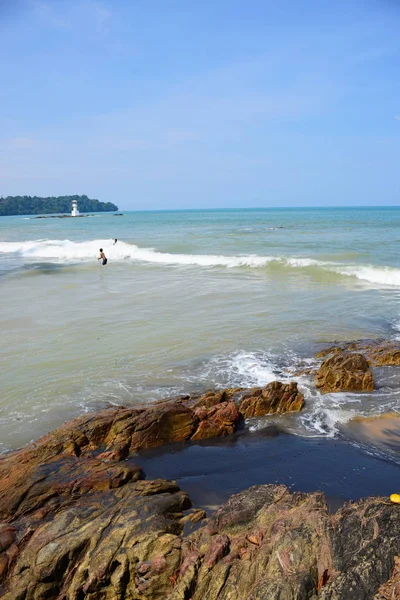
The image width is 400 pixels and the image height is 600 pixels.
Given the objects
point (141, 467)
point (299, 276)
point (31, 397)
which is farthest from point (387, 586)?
point (299, 276)

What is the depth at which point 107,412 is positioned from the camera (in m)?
8.71

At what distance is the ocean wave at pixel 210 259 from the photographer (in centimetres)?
2575

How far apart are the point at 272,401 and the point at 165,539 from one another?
188 inches

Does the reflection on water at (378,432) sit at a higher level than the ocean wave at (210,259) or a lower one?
lower

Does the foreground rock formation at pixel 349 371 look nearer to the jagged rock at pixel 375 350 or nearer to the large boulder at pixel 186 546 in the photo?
the jagged rock at pixel 375 350

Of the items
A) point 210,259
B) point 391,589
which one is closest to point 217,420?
point 391,589

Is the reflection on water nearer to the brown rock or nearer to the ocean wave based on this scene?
the brown rock

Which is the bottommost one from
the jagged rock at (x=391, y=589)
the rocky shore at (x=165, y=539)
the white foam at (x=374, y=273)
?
the rocky shore at (x=165, y=539)

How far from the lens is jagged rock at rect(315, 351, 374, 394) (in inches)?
412

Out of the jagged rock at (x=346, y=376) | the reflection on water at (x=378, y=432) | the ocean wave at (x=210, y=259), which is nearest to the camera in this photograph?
the reflection on water at (x=378, y=432)

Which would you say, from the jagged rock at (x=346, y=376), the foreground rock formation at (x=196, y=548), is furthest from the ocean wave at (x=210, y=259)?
the foreground rock formation at (x=196, y=548)

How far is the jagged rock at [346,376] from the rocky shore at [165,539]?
4947mm

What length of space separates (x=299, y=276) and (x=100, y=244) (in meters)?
28.7

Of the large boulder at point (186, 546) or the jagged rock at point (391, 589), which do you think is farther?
the large boulder at point (186, 546)
